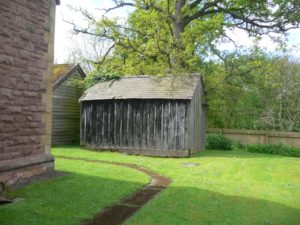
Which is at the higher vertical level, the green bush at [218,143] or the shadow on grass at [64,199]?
the green bush at [218,143]

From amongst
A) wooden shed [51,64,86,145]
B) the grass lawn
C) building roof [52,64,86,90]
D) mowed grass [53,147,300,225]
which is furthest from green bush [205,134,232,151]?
building roof [52,64,86,90]

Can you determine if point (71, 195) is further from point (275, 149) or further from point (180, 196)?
point (275, 149)

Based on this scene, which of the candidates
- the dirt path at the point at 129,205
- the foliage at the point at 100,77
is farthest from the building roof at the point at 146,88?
the dirt path at the point at 129,205

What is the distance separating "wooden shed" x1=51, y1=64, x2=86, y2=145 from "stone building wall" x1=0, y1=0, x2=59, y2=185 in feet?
39.1

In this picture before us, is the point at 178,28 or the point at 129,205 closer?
the point at 129,205

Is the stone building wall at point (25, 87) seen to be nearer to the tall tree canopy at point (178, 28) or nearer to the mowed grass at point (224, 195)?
the mowed grass at point (224, 195)

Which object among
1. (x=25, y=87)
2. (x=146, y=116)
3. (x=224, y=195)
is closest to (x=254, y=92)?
(x=146, y=116)

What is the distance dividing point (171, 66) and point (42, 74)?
1511 centimetres

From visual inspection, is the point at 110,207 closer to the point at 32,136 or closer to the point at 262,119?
the point at 32,136

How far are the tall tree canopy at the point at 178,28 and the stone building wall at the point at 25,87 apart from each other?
1433 centimetres

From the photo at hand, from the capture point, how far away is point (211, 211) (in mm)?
8953

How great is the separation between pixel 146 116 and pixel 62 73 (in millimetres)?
7565

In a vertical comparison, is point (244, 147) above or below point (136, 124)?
below

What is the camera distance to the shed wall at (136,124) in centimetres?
2016
